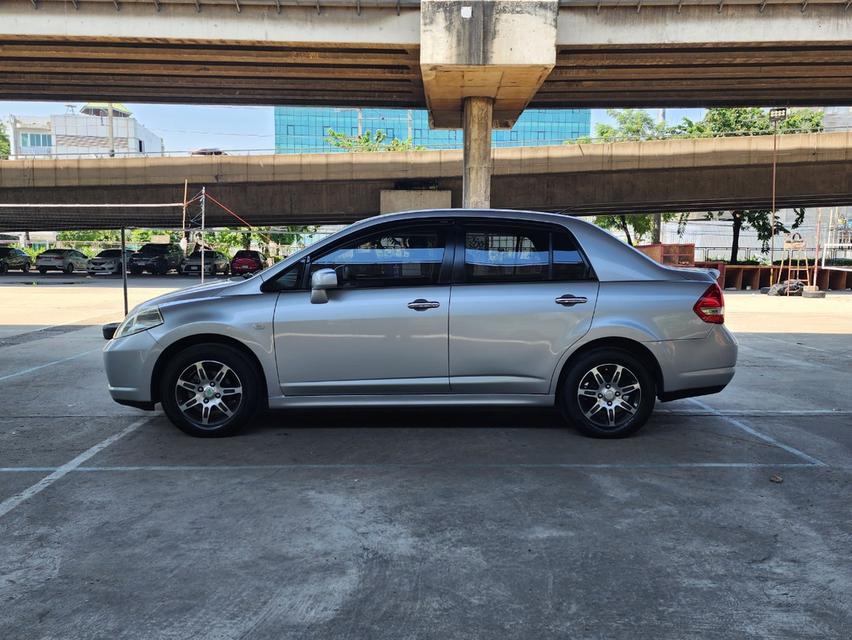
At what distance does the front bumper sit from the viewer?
5.67 m

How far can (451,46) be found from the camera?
1802 cm

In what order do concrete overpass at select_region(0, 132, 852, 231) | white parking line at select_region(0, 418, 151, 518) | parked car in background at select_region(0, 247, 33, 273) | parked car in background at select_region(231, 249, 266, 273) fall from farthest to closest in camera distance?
parked car in background at select_region(0, 247, 33, 273) < parked car in background at select_region(231, 249, 266, 273) < concrete overpass at select_region(0, 132, 852, 231) < white parking line at select_region(0, 418, 151, 518)

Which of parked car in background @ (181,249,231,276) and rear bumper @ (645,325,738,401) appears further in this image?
parked car in background @ (181,249,231,276)

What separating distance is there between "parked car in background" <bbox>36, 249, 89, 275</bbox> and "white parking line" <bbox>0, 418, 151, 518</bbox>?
37390 millimetres

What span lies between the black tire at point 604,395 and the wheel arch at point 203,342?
2.40m

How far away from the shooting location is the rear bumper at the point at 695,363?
5715mm

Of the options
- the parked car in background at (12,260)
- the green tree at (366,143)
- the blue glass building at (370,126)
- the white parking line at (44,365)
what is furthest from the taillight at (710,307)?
the blue glass building at (370,126)

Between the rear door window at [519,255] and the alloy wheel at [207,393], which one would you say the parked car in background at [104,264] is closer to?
the alloy wheel at [207,393]

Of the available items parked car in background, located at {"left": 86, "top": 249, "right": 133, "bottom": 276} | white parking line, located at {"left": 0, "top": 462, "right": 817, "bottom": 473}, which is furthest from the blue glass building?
white parking line, located at {"left": 0, "top": 462, "right": 817, "bottom": 473}

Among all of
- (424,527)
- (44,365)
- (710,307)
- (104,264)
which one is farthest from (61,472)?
(104,264)

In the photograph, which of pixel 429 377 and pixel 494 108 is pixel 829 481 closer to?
pixel 429 377

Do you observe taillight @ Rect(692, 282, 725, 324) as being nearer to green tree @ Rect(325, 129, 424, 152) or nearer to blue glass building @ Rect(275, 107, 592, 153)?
green tree @ Rect(325, 129, 424, 152)

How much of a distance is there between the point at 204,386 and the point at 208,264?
35950 mm

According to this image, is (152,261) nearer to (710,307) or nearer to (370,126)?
(710,307)
